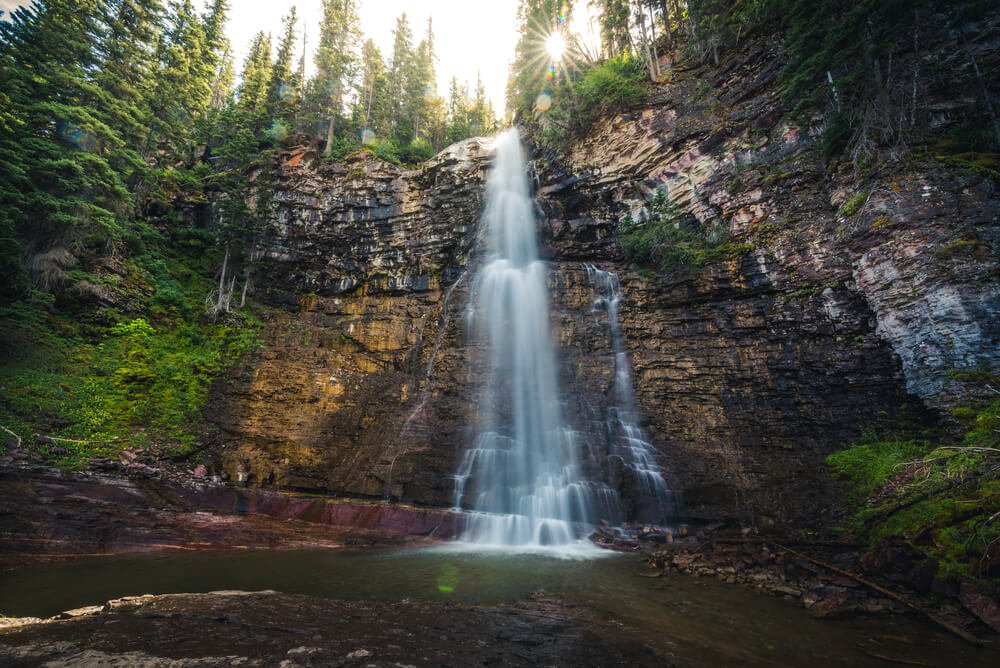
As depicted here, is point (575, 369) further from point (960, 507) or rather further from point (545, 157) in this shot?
point (545, 157)

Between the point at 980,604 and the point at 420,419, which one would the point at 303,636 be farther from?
the point at 420,419

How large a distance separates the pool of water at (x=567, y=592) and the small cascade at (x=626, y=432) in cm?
297

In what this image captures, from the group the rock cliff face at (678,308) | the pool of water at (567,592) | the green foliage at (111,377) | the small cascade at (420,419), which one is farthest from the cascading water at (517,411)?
the green foliage at (111,377)

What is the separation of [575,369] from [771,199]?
30.8 ft

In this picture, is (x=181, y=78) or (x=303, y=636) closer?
(x=303, y=636)

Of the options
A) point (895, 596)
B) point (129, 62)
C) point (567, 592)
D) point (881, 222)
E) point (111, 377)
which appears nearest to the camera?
point (895, 596)

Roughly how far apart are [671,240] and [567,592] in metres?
13.7

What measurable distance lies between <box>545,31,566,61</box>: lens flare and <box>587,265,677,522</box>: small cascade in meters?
16.5

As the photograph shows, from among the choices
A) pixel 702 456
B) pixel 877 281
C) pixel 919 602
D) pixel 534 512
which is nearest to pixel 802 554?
pixel 919 602

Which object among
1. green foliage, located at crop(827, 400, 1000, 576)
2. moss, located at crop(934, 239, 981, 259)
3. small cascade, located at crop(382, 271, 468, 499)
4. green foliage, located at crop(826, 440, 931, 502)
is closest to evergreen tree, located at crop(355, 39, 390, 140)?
small cascade, located at crop(382, 271, 468, 499)

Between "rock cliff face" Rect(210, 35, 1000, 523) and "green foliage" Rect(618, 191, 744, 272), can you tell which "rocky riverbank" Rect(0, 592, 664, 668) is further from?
"green foliage" Rect(618, 191, 744, 272)

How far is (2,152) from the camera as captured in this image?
12.5 meters

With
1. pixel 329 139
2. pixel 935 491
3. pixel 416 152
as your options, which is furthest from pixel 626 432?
pixel 329 139

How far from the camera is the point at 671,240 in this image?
15.5 meters
